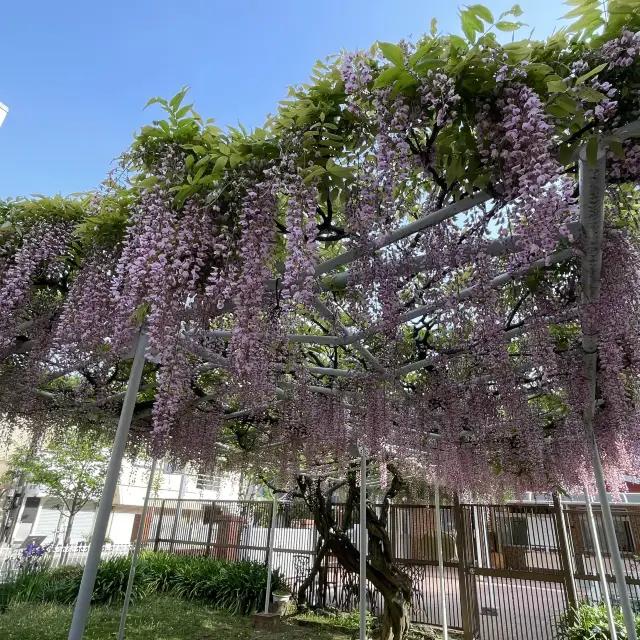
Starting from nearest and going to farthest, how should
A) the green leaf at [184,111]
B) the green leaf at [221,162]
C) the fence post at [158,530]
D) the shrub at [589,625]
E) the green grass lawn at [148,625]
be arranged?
the green leaf at [221,162], the green leaf at [184,111], the shrub at [589,625], the green grass lawn at [148,625], the fence post at [158,530]

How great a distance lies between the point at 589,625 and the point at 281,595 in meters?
4.14

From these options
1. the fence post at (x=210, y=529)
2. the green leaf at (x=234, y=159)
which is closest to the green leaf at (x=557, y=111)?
the green leaf at (x=234, y=159)

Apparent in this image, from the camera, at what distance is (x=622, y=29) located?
1472 mm

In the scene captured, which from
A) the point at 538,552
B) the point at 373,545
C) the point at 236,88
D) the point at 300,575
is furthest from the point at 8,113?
the point at 538,552

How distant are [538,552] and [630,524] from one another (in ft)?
4.91

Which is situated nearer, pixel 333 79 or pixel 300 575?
pixel 333 79

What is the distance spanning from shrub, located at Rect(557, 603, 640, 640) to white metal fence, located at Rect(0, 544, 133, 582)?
20.8ft

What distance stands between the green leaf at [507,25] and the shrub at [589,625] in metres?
6.06

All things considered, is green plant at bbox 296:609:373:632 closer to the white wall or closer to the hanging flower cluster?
the hanging flower cluster

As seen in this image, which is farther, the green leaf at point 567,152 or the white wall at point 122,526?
the white wall at point 122,526

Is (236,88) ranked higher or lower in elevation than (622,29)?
higher

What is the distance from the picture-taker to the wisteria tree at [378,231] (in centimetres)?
156

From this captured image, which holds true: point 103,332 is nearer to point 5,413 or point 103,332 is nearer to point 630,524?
point 5,413

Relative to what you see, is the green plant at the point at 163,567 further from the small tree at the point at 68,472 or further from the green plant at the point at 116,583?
the small tree at the point at 68,472
